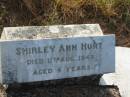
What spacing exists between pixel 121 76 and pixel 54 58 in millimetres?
925

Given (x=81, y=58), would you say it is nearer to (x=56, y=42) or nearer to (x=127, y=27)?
(x=56, y=42)

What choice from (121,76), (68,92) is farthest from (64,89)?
(121,76)

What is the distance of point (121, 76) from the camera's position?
3984 mm

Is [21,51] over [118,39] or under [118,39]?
over

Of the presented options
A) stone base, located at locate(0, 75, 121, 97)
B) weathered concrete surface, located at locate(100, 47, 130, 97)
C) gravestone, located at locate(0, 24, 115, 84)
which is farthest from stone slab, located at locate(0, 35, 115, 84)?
weathered concrete surface, located at locate(100, 47, 130, 97)

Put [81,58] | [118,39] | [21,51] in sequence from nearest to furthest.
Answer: [21,51] → [81,58] → [118,39]

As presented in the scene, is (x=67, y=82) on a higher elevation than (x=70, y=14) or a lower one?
lower

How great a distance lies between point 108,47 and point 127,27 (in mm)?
2109

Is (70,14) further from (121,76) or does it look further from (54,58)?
(54,58)

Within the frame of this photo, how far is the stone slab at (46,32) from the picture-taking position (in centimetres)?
333

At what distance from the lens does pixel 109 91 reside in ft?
11.8

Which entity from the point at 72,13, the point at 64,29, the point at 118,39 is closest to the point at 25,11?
the point at 72,13

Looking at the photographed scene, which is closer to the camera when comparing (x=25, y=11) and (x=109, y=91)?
(x=109, y=91)

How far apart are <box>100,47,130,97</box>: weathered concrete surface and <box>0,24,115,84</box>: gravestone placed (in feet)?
0.92
